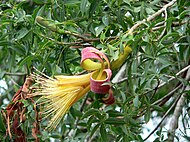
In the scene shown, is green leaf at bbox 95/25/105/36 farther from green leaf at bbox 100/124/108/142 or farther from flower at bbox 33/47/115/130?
green leaf at bbox 100/124/108/142

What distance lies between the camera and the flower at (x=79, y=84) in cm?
124

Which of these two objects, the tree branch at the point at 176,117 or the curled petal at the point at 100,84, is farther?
the tree branch at the point at 176,117

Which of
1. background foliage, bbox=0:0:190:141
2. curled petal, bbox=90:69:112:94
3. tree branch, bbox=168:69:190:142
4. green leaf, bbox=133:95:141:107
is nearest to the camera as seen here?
curled petal, bbox=90:69:112:94

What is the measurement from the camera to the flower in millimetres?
1235

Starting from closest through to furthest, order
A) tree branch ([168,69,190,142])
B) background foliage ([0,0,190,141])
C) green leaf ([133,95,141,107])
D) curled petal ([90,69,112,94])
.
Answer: curled petal ([90,69,112,94]) → background foliage ([0,0,190,141]) → green leaf ([133,95,141,107]) → tree branch ([168,69,190,142])

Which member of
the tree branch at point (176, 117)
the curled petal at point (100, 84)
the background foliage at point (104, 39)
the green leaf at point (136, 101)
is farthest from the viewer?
the tree branch at point (176, 117)

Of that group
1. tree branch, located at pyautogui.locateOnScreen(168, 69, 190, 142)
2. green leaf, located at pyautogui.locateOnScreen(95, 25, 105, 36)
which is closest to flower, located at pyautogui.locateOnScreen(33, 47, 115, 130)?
green leaf, located at pyautogui.locateOnScreen(95, 25, 105, 36)

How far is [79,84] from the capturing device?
1.28 meters

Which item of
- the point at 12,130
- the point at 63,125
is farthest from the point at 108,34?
the point at 63,125

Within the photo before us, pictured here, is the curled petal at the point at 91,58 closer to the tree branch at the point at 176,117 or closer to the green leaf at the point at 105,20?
the green leaf at the point at 105,20

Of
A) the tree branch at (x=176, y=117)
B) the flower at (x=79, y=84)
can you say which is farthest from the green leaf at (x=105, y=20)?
the tree branch at (x=176, y=117)

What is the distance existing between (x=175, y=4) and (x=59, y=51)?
1.16 ft

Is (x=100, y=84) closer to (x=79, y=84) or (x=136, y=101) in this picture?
(x=79, y=84)

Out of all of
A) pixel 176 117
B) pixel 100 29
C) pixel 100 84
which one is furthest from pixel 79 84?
pixel 176 117
